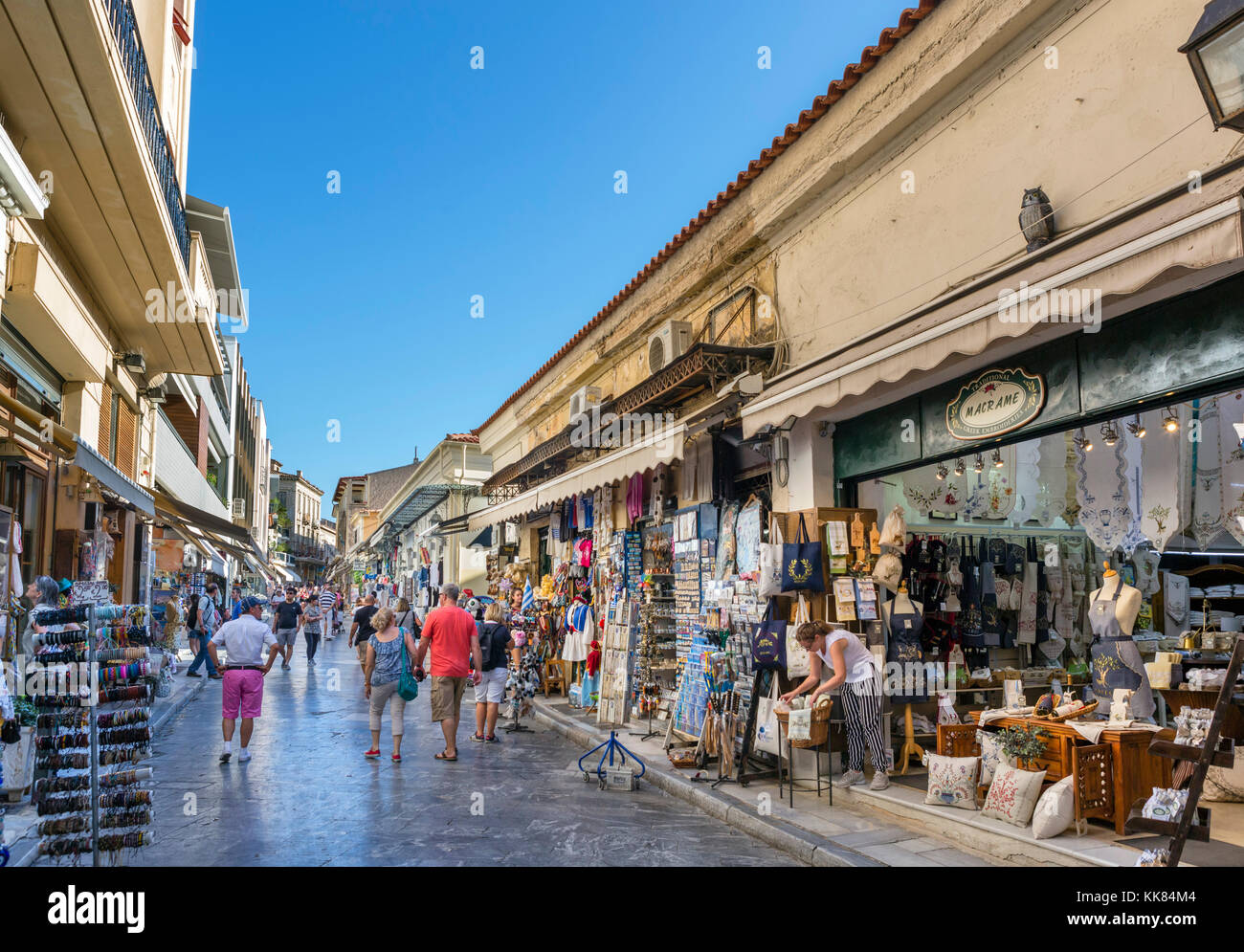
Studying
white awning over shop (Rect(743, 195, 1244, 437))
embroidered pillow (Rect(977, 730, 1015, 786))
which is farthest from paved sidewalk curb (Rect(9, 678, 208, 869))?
embroidered pillow (Rect(977, 730, 1015, 786))

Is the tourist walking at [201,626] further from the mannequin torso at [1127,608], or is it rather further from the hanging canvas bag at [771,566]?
the mannequin torso at [1127,608]

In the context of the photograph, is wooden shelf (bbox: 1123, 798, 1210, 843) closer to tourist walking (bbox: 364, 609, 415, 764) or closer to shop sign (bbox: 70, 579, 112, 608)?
shop sign (bbox: 70, 579, 112, 608)

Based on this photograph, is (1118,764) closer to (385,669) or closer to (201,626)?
(385,669)

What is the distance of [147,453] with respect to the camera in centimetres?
1523

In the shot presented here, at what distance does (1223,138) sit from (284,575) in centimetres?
5403

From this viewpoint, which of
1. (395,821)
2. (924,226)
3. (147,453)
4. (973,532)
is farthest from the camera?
(147,453)

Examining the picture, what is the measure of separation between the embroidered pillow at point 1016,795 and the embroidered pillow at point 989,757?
1.04ft

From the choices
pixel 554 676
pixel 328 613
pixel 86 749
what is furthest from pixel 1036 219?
pixel 328 613

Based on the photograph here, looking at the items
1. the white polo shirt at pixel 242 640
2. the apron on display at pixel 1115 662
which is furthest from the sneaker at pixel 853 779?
the white polo shirt at pixel 242 640

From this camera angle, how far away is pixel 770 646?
27.1 feet

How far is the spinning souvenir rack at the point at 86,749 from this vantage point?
4930 mm

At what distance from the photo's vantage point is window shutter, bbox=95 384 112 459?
11891mm
